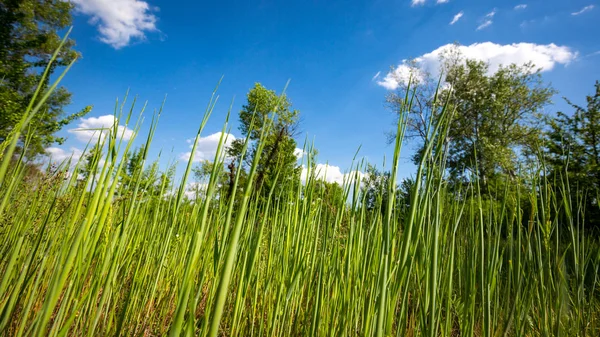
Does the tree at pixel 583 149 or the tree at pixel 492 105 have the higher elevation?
the tree at pixel 492 105

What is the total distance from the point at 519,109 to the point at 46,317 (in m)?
20.0

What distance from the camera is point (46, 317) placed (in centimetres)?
41

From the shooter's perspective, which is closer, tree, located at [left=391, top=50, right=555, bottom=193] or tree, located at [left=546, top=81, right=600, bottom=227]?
tree, located at [left=546, top=81, right=600, bottom=227]

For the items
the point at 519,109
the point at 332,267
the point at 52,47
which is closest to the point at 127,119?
the point at 332,267

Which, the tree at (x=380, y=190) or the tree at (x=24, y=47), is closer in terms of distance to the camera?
the tree at (x=380, y=190)

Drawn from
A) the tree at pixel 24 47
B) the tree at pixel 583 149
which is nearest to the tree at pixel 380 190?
the tree at pixel 583 149

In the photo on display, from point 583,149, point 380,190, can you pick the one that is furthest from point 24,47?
point 583,149

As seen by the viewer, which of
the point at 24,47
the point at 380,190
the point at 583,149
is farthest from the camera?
the point at 24,47

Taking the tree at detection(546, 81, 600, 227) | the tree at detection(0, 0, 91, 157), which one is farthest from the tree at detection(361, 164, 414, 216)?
the tree at detection(0, 0, 91, 157)

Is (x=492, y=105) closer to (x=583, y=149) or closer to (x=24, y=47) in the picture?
(x=583, y=149)

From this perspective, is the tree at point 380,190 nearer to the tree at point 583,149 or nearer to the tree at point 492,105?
the tree at point 583,149

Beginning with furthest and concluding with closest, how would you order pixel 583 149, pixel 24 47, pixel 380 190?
1. pixel 24 47
2. pixel 583 149
3. pixel 380 190

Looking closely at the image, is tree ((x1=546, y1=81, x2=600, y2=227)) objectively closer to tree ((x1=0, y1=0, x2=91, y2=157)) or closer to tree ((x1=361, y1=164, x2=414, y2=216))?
tree ((x1=361, y1=164, x2=414, y2=216))

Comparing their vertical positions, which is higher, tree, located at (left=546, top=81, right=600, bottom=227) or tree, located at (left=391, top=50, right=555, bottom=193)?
tree, located at (left=391, top=50, right=555, bottom=193)
